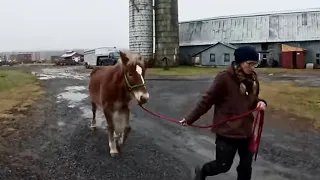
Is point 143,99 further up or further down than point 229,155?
further up

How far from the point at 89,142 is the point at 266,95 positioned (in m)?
10.3

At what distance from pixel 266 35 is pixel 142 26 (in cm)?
1339

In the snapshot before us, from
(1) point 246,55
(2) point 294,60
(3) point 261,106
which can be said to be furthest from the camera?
(2) point 294,60

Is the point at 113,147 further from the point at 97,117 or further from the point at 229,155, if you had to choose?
the point at 97,117

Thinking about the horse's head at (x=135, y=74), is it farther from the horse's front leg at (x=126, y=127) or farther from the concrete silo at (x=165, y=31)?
the concrete silo at (x=165, y=31)

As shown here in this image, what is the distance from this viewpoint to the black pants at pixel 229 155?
4.62 metres

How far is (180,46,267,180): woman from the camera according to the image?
449 cm

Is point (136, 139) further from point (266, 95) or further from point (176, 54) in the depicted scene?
point (176, 54)

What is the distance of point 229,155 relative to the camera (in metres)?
4.65

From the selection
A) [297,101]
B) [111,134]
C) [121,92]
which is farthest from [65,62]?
[121,92]

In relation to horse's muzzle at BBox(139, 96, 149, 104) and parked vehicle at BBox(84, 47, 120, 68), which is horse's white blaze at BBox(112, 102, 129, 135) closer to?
horse's muzzle at BBox(139, 96, 149, 104)

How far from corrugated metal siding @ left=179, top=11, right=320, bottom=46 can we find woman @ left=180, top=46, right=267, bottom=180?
1547 inches

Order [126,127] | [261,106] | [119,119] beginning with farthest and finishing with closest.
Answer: [126,127]
[119,119]
[261,106]

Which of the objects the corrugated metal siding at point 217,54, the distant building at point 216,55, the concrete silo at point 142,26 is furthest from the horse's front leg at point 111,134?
the concrete silo at point 142,26
